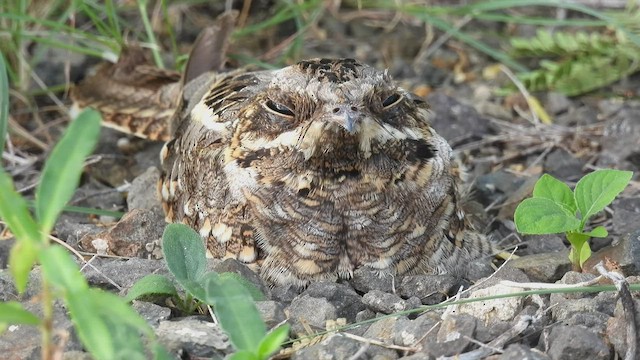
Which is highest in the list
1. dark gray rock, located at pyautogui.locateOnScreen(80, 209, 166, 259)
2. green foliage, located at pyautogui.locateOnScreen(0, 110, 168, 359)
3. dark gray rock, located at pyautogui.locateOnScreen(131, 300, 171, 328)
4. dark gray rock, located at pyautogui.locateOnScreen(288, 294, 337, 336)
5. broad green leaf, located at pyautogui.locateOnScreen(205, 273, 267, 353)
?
green foliage, located at pyautogui.locateOnScreen(0, 110, 168, 359)

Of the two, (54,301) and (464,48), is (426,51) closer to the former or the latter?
(464,48)

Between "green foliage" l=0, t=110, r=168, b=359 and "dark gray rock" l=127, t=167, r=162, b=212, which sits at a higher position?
"green foliage" l=0, t=110, r=168, b=359

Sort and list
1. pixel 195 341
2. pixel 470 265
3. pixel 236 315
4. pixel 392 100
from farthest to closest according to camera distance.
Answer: pixel 470 265 → pixel 392 100 → pixel 195 341 → pixel 236 315

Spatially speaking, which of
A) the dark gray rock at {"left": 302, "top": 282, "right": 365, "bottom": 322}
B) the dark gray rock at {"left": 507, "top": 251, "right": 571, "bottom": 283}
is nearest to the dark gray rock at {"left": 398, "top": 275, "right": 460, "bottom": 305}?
the dark gray rock at {"left": 302, "top": 282, "right": 365, "bottom": 322}

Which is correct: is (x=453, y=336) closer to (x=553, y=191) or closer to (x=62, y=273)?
(x=553, y=191)

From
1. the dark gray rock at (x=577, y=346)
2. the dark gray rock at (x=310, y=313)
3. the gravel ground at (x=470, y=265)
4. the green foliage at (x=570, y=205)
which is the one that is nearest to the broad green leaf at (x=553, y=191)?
the green foliage at (x=570, y=205)

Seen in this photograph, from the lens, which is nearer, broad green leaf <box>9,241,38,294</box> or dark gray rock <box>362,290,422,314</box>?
broad green leaf <box>9,241,38,294</box>

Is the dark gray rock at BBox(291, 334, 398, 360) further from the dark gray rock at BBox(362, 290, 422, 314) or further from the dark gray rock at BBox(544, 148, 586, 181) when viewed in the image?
the dark gray rock at BBox(544, 148, 586, 181)

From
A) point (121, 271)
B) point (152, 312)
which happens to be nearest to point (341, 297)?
point (152, 312)
